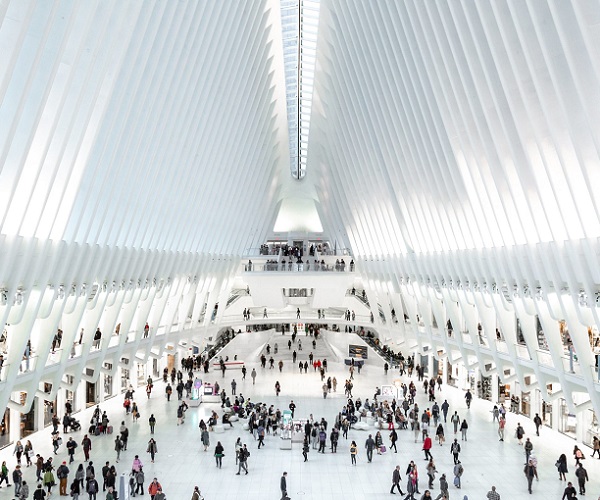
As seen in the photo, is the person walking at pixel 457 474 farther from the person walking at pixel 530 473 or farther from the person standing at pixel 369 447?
the person standing at pixel 369 447

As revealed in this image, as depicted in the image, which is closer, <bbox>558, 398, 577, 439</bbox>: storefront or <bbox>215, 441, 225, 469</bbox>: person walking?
<bbox>215, 441, 225, 469</bbox>: person walking

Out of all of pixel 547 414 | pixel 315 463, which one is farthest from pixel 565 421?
pixel 315 463


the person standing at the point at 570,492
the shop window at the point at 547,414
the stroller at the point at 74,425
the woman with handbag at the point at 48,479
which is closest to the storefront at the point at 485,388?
the shop window at the point at 547,414

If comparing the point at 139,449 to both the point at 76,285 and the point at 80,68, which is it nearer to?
the point at 76,285

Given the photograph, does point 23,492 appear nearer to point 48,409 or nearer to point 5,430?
point 5,430

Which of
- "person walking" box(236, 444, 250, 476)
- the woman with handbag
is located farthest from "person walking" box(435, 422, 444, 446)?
the woman with handbag

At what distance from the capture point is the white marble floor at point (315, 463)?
16500 mm

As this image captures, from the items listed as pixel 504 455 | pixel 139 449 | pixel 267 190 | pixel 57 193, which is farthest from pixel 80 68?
pixel 267 190

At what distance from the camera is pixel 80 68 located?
13.2 meters

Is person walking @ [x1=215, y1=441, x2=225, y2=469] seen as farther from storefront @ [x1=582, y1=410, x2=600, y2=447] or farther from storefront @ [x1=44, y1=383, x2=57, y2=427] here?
storefront @ [x1=582, y1=410, x2=600, y2=447]

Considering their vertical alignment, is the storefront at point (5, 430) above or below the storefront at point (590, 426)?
below

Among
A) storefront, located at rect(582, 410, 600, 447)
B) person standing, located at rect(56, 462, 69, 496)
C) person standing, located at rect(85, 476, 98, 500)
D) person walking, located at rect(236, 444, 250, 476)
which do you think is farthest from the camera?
storefront, located at rect(582, 410, 600, 447)

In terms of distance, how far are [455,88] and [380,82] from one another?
23.5 ft

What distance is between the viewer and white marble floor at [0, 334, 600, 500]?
16500 mm
